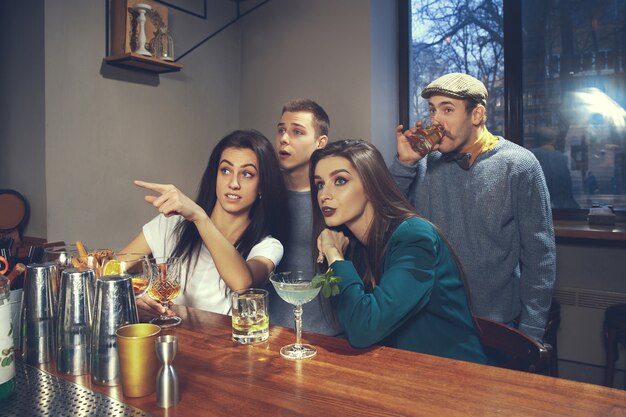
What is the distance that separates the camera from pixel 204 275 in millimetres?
1707

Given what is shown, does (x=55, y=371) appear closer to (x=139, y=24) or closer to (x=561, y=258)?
(x=139, y=24)

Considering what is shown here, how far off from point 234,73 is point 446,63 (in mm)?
1559

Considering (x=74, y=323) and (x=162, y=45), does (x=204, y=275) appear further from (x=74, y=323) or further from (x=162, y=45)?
(x=162, y=45)

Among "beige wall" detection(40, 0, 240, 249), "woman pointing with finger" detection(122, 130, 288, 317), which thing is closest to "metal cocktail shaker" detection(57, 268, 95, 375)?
"woman pointing with finger" detection(122, 130, 288, 317)

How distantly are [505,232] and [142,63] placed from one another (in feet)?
7.10

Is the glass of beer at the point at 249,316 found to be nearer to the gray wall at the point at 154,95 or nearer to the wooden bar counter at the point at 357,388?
the wooden bar counter at the point at 357,388

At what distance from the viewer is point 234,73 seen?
3.85 meters

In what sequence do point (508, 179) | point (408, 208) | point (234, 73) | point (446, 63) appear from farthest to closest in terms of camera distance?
point (234, 73), point (446, 63), point (508, 179), point (408, 208)

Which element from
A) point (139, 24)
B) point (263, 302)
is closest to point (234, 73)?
point (139, 24)

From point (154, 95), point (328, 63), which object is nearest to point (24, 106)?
point (154, 95)

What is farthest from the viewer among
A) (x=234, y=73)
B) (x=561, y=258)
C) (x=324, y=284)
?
(x=234, y=73)

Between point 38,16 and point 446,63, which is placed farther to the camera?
point 446,63

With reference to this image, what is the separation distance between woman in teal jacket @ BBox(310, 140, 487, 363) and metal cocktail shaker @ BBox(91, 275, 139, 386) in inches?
19.1

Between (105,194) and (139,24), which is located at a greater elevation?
(139,24)
